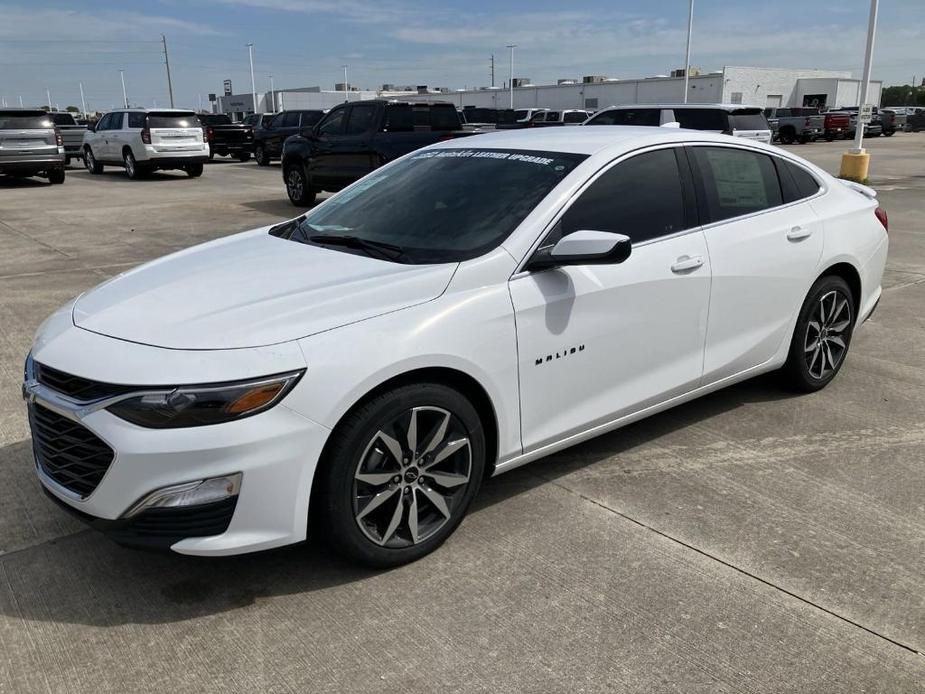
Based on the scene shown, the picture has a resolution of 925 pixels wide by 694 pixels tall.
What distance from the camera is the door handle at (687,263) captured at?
3845 millimetres

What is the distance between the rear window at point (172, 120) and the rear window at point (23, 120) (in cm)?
239

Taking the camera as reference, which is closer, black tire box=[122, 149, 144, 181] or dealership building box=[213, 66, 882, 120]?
black tire box=[122, 149, 144, 181]

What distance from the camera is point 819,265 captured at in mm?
4641

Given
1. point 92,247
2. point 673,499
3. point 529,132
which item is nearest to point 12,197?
point 92,247

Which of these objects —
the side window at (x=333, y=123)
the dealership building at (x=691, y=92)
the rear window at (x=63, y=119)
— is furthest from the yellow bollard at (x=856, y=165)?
the dealership building at (x=691, y=92)

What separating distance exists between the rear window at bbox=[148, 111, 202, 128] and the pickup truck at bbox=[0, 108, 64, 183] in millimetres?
2303

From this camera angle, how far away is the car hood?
286 centimetres

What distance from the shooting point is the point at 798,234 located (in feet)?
14.8

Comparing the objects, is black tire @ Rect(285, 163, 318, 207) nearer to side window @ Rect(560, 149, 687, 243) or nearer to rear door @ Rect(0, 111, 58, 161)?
rear door @ Rect(0, 111, 58, 161)

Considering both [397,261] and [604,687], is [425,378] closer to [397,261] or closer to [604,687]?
[397,261]

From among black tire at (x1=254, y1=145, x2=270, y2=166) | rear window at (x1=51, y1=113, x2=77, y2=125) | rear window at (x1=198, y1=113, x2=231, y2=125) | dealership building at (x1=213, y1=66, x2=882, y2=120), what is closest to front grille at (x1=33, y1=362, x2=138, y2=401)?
black tire at (x1=254, y1=145, x2=270, y2=166)

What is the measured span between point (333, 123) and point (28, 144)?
9632 millimetres

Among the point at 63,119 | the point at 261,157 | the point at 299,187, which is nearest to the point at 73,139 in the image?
the point at 63,119

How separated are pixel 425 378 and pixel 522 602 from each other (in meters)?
0.90
